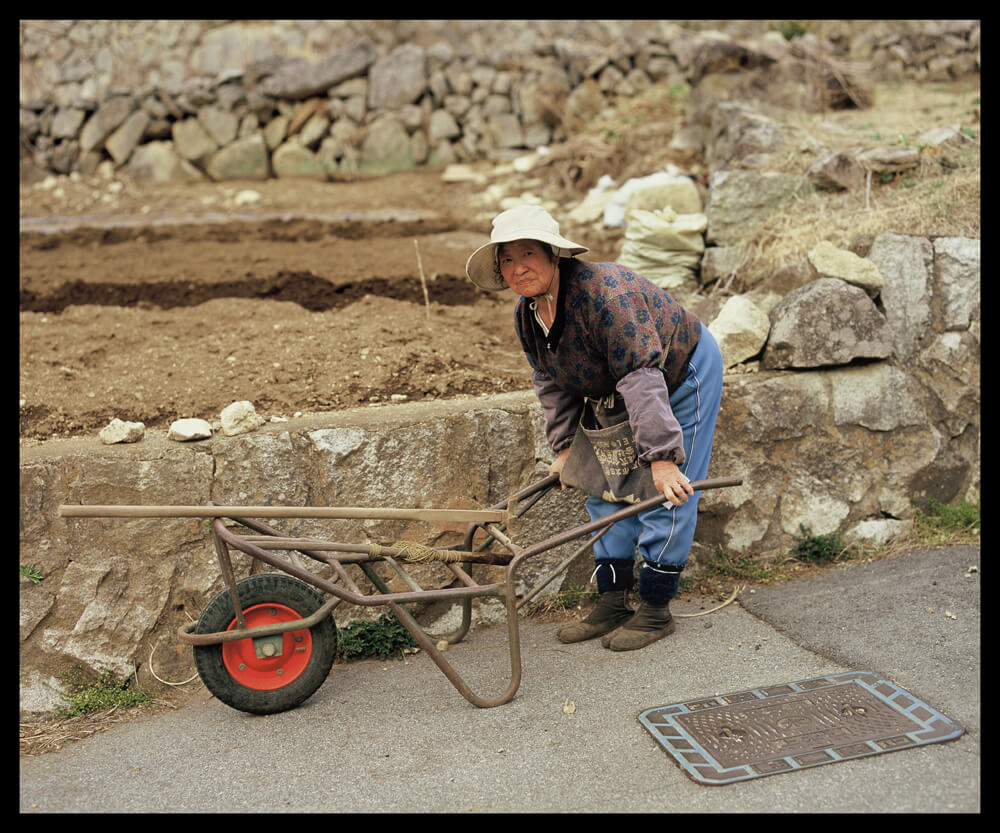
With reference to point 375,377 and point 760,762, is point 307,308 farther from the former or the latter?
point 760,762

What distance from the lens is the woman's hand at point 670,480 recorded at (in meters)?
3.14

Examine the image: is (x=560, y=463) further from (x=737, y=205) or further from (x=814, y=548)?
(x=737, y=205)

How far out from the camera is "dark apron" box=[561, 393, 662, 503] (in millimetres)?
3473

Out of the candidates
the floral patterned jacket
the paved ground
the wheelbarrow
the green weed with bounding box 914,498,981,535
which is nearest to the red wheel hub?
the wheelbarrow

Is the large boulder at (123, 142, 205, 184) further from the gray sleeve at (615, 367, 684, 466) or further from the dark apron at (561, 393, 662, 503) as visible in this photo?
the gray sleeve at (615, 367, 684, 466)

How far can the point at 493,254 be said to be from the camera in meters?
3.33

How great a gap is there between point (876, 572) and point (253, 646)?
2.88 meters

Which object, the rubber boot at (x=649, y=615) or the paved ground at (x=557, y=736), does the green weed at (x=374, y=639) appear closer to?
the paved ground at (x=557, y=736)

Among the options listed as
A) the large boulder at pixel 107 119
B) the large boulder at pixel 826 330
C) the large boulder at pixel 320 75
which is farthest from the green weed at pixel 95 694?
the large boulder at pixel 107 119

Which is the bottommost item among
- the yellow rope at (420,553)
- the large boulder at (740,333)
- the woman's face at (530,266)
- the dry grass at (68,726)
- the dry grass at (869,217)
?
the dry grass at (68,726)

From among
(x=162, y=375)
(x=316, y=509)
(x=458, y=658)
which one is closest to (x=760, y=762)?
(x=458, y=658)

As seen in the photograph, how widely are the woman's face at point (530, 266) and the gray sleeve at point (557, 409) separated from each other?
0.52 metres

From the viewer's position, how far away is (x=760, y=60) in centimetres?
836

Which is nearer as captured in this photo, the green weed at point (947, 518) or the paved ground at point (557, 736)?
the paved ground at point (557, 736)
